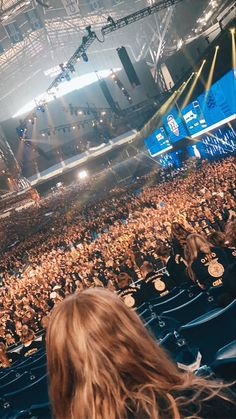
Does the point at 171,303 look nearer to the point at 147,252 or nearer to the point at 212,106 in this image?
the point at 147,252

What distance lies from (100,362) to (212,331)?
331 cm

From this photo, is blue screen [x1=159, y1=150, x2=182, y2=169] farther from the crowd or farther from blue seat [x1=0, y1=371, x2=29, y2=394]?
blue seat [x1=0, y1=371, x2=29, y2=394]

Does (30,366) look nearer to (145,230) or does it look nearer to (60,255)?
(145,230)

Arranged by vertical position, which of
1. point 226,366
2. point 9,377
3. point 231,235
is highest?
point 226,366

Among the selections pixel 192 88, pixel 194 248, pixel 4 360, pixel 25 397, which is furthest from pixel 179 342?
pixel 192 88

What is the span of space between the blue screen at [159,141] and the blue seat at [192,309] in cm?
3138

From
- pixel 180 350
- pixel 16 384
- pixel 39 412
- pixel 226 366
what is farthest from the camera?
pixel 16 384

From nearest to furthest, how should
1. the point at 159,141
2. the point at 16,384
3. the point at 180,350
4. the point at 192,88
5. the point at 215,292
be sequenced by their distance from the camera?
the point at 180,350, the point at 215,292, the point at 16,384, the point at 192,88, the point at 159,141

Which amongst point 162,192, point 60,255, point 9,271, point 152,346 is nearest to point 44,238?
point 9,271

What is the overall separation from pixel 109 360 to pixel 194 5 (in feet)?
148

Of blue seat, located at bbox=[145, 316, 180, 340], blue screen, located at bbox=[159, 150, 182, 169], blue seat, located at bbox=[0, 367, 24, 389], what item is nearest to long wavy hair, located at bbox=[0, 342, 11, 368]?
blue seat, located at bbox=[0, 367, 24, 389]

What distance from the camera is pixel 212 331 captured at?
4504 millimetres

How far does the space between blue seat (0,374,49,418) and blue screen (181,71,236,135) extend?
1869 centimetres

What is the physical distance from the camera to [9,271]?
1126 inches
